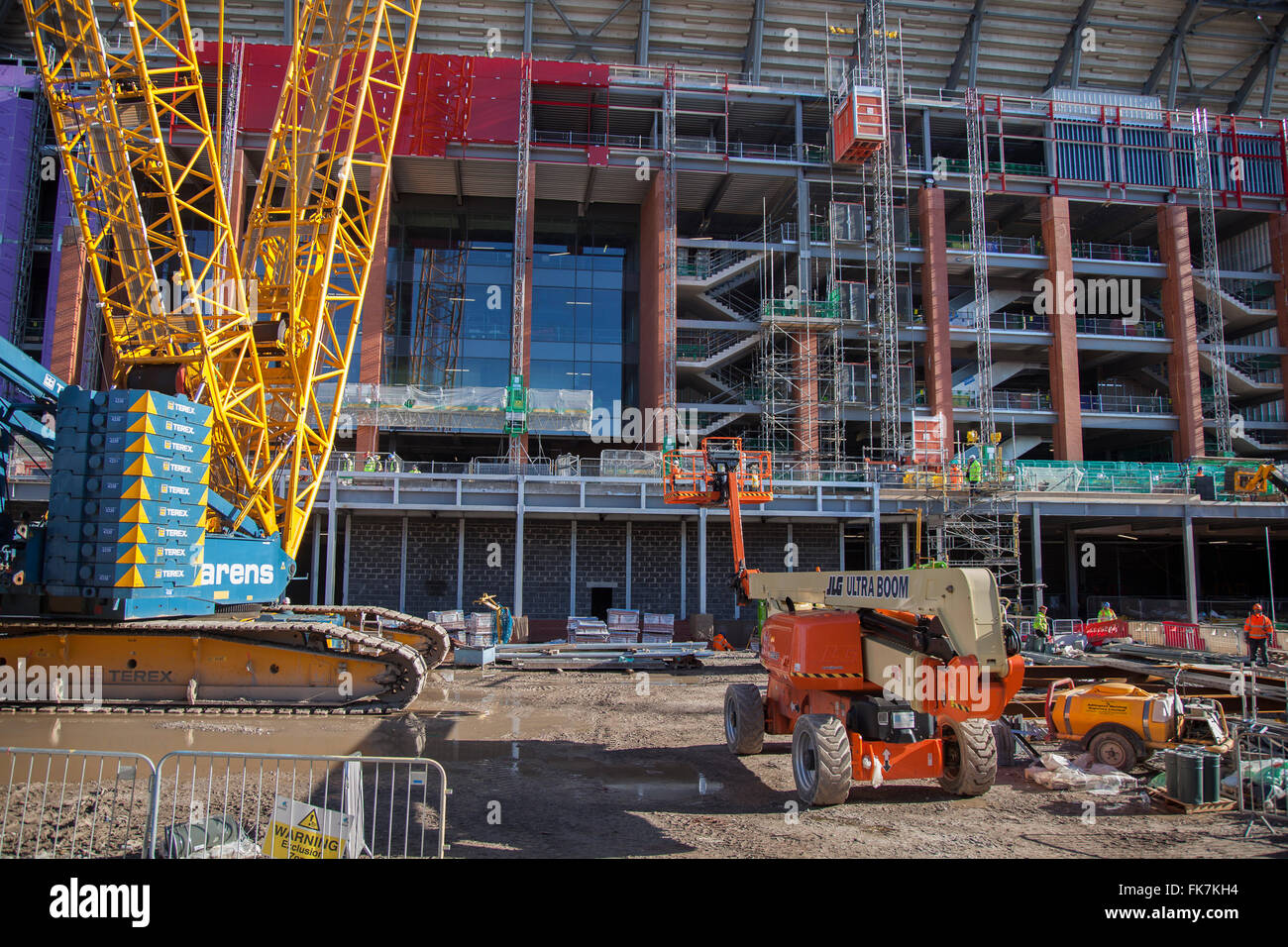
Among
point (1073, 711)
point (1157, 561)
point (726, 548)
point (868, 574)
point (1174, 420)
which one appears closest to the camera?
point (868, 574)

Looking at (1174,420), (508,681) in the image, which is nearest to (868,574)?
(508,681)

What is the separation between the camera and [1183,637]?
2045 centimetres

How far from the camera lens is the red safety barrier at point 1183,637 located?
66.6 feet

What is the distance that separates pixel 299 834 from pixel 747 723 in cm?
606

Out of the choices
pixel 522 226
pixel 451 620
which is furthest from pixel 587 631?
pixel 522 226

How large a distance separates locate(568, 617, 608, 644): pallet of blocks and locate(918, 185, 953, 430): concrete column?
823 inches

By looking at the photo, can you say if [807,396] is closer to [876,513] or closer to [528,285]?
[876,513]

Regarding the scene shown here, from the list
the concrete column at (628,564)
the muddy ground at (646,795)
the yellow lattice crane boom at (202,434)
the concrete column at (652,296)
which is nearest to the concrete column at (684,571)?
the concrete column at (628,564)

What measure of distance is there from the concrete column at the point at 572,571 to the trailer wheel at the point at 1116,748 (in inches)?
759

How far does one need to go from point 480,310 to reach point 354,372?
6.90m

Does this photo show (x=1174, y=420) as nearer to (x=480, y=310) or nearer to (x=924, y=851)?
(x=480, y=310)

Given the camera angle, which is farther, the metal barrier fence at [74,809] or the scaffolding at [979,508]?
the scaffolding at [979,508]

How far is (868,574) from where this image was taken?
861cm

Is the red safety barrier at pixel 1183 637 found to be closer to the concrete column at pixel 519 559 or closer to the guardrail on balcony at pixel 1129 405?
the concrete column at pixel 519 559
